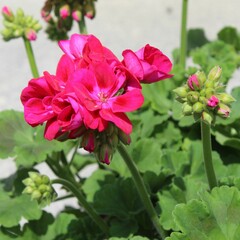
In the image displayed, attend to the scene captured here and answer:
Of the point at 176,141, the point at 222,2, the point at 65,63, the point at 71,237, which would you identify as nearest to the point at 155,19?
the point at 222,2

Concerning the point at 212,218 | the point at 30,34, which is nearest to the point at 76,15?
the point at 30,34

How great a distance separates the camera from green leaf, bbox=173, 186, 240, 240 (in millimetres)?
1443

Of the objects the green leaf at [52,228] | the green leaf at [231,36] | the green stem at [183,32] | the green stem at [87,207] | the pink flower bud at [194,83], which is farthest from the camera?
the green leaf at [231,36]

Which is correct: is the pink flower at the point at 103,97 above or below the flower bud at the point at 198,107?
above

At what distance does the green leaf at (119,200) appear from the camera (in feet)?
6.37

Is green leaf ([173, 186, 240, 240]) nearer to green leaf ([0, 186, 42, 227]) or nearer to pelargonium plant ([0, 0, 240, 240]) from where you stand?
pelargonium plant ([0, 0, 240, 240])

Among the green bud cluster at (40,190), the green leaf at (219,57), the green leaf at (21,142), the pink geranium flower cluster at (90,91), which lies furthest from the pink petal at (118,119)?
the green leaf at (219,57)

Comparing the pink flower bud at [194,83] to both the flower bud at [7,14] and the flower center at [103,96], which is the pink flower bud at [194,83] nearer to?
the flower center at [103,96]

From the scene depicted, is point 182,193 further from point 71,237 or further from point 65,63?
point 65,63

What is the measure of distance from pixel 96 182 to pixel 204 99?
0.77 m

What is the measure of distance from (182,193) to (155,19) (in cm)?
227

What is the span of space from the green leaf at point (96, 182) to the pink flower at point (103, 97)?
71cm

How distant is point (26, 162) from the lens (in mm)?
1861

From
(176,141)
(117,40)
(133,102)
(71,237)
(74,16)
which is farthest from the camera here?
(117,40)
